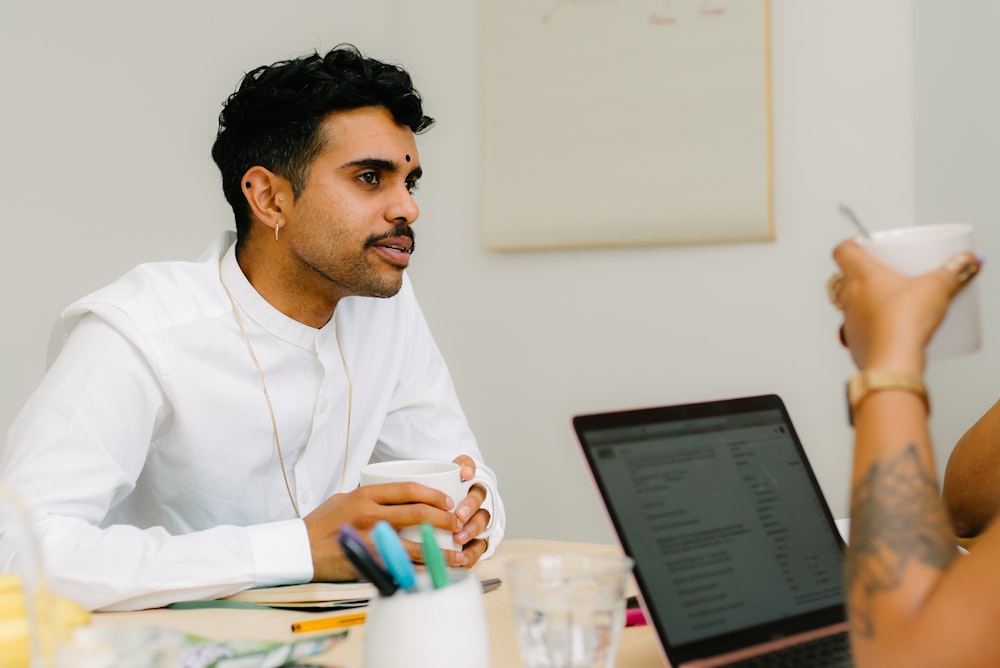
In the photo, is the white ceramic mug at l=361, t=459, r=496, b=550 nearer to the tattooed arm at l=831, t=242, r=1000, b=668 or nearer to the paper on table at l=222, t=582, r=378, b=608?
the paper on table at l=222, t=582, r=378, b=608

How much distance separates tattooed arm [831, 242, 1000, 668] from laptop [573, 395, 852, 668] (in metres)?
0.13

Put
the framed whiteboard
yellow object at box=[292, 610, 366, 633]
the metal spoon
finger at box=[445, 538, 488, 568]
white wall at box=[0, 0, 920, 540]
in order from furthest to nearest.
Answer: the framed whiteboard
white wall at box=[0, 0, 920, 540]
finger at box=[445, 538, 488, 568]
yellow object at box=[292, 610, 366, 633]
the metal spoon

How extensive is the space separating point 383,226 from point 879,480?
3.53 ft

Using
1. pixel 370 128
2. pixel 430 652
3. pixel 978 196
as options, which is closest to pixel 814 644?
pixel 430 652

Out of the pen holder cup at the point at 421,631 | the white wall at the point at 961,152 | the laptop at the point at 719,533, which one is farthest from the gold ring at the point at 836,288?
the white wall at the point at 961,152

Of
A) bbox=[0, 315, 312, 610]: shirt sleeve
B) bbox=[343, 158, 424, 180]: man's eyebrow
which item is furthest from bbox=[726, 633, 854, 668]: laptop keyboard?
bbox=[343, 158, 424, 180]: man's eyebrow

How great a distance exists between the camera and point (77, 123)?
2.13m

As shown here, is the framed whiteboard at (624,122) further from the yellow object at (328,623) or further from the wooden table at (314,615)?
the yellow object at (328,623)

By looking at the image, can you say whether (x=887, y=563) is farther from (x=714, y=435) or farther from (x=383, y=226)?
(x=383, y=226)

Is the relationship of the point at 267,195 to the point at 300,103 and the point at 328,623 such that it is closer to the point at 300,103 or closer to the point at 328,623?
the point at 300,103

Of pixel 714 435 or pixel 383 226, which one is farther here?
pixel 383 226

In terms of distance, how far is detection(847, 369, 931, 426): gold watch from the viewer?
2.40ft

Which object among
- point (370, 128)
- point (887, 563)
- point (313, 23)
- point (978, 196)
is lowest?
point (887, 563)

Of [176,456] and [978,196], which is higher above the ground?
[978,196]
